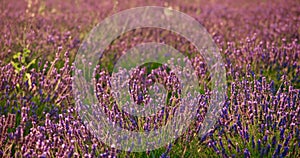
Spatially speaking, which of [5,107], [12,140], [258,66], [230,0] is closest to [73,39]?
[5,107]

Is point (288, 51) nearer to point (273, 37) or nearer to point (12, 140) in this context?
point (273, 37)

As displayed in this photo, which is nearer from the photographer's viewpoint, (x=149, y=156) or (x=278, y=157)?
(x=278, y=157)

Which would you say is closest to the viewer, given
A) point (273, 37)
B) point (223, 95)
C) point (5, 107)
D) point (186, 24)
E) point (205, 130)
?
point (205, 130)

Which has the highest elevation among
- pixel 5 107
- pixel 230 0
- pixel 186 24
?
pixel 230 0

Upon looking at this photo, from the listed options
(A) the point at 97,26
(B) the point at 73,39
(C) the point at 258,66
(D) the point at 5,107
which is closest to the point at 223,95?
(C) the point at 258,66

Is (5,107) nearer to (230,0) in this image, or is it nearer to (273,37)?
(273,37)

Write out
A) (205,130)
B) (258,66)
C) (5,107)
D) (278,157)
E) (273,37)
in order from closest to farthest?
1. (278,157)
2. (205,130)
3. (5,107)
4. (258,66)
5. (273,37)

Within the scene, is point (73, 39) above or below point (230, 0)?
below
